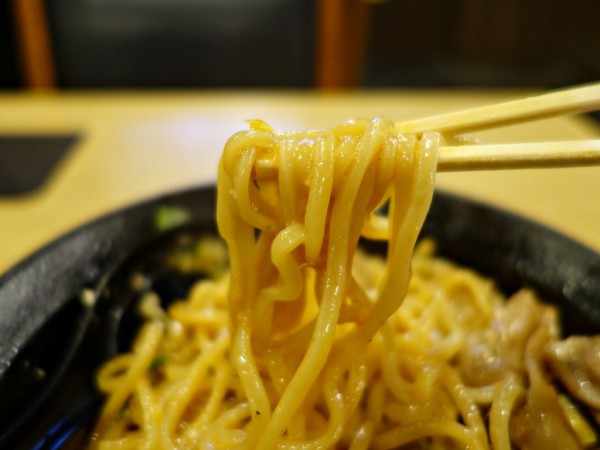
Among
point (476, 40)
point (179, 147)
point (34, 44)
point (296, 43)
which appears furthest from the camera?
point (476, 40)

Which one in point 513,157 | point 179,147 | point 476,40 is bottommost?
point 179,147

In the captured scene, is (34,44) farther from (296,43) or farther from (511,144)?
(511,144)

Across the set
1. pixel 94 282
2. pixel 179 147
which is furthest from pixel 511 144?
pixel 179 147

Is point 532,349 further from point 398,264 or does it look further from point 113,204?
point 113,204

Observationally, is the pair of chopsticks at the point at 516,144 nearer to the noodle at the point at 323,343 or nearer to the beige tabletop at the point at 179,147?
the noodle at the point at 323,343

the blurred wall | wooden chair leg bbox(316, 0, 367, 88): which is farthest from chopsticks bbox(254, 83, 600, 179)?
the blurred wall

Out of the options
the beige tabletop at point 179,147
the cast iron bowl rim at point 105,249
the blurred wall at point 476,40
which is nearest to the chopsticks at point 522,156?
the cast iron bowl rim at point 105,249

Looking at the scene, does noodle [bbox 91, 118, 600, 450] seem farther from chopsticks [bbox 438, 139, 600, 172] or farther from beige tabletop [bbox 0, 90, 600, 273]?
beige tabletop [bbox 0, 90, 600, 273]
